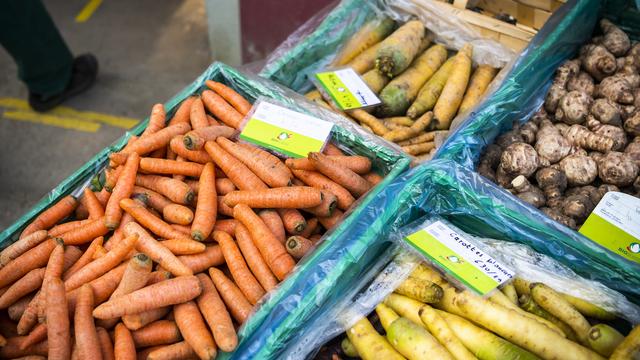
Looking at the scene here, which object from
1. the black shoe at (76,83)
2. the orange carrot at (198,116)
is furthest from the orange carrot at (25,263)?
the black shoe at (76,83)

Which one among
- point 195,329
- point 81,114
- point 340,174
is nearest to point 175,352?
point 195,329

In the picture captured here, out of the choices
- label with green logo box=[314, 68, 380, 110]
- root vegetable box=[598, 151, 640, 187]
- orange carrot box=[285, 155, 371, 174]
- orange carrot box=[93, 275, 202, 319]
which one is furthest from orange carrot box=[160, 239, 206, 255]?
root vegetable box=[598, 151, 640, 187]

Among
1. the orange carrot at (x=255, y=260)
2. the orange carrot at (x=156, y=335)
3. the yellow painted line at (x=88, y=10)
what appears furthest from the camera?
the yellow painted line at (x=88, y=10)

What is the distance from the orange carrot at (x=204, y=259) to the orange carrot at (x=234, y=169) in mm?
254

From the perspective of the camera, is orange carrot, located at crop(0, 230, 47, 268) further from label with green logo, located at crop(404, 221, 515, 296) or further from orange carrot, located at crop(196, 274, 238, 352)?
label with green logo, located at crop(404, 221, 515, 296)

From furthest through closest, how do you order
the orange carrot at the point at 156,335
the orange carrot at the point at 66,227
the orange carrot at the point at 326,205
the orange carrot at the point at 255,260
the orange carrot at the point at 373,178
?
the orange carrot at the point at 373,178, the orange carrot at the point at 66,227, the orange carrot at the point at 326,205, the orange carrot at the point at 255,260, the orange carrot at the point at 156,335

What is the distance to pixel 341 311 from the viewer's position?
4.89 ft

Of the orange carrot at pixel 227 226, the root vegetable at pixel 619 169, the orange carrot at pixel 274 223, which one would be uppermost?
the orange carrot at pixel 227 226

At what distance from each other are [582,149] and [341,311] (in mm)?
1228

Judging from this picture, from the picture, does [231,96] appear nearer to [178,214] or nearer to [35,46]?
[178,214]

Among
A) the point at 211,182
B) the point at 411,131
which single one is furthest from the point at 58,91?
the point at 411,131

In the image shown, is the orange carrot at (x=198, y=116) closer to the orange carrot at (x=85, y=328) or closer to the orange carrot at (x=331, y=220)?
the orange carrot at (x=331, y=220)

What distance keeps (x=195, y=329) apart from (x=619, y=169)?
1600 millimetres

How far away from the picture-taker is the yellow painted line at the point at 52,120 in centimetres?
376
